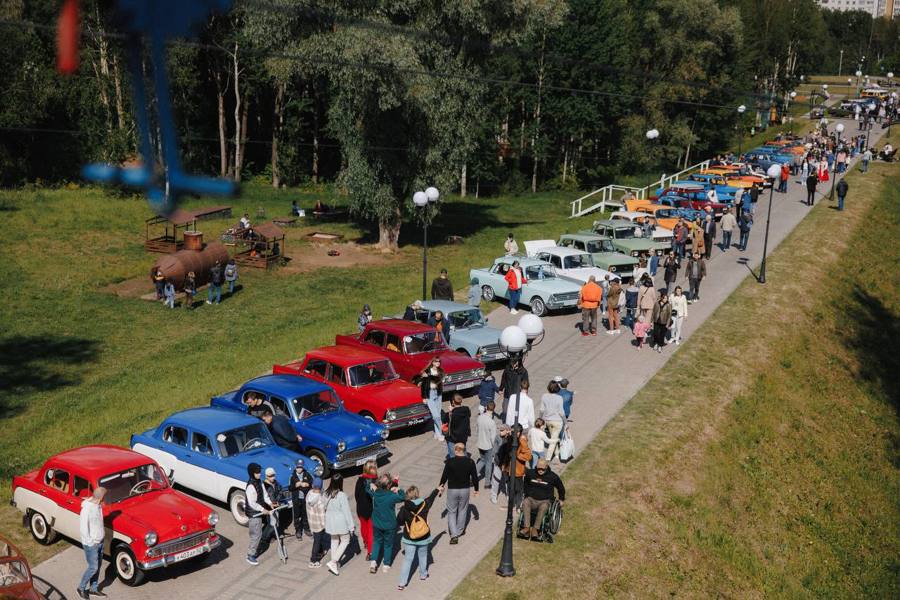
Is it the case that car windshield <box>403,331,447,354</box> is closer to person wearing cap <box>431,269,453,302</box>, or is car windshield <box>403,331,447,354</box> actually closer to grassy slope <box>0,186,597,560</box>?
person wearing cap <box>431,269,453,302</box>

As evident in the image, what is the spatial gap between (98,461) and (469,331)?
36.1 feet

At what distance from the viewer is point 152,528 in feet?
43.2

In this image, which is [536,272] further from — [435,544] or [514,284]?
[435,544]

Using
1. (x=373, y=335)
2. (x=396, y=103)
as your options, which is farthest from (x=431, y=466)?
(x=396, y=103)

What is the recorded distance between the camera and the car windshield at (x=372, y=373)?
19031 mm

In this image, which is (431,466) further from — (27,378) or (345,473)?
(27,378)

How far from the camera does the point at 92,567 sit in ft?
41.9

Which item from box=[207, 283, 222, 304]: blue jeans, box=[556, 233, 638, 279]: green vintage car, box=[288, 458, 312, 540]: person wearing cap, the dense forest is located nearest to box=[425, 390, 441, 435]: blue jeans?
box=[288, 458, 312, 540]: person wearing cap

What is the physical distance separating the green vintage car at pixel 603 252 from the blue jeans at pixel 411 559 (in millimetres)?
18482

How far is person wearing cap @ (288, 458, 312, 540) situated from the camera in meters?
14.2

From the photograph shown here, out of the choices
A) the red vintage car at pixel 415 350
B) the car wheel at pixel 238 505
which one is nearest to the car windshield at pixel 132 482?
the car wheel at pixel 238 505

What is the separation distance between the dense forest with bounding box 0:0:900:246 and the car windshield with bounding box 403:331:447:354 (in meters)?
15.8

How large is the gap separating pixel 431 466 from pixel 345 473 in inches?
63.9

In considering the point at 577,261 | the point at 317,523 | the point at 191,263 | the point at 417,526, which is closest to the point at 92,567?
the point at 317,523
